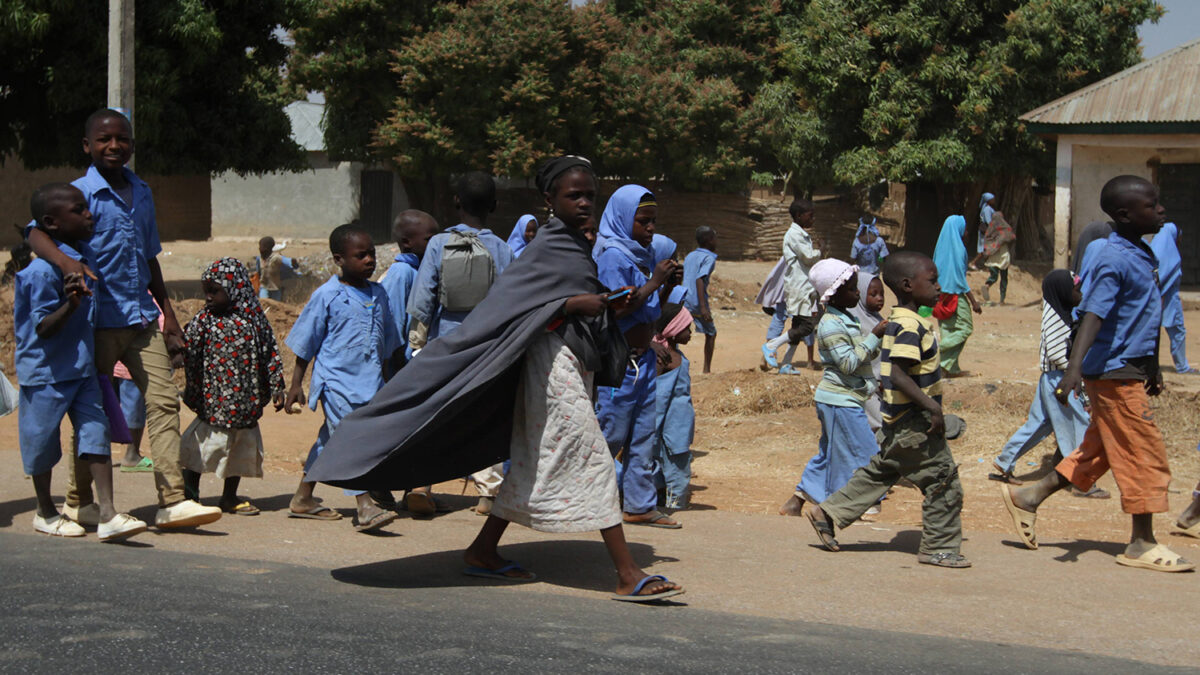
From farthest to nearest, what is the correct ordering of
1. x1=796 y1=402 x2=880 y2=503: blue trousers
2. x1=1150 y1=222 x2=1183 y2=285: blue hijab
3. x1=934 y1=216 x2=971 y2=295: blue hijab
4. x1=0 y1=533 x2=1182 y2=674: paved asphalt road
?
1. x1=934 y1=216 x2=971 y2=295: blue hijab
2. x1=1150 y1=222 x2=1183 y2=285: blue hijab
3. x1=796 y1=402 x2=880 y2=503: blue trousers
4. x1=0 y1=533 x2=1182 y2=674: paved asphalt road

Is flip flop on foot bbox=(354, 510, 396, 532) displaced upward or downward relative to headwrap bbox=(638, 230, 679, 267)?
downward

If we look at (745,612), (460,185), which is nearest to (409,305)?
(460,185)

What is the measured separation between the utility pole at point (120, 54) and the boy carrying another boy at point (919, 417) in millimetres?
9499

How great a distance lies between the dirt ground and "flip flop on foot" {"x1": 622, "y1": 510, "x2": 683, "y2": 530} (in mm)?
1074

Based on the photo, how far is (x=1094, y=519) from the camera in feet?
24.4

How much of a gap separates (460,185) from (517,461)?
2.20 metres

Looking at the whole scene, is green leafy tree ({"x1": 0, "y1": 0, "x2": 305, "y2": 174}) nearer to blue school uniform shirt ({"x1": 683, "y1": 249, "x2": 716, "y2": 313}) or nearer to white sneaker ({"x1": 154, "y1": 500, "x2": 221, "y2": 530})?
blue school uniform shirt ({"x1": 683, "y1": 249, "x2": 716, "y2": 313})

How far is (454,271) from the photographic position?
21.1ft

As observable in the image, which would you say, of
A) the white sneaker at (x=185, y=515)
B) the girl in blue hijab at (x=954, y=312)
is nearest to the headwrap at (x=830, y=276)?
the white sneaker at (x=185, y=515)

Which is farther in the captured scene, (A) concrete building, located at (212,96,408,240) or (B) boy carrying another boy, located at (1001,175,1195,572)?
(A) concrete building, located at (212,96,408,240)

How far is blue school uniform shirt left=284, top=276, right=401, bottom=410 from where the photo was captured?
20.9 feet

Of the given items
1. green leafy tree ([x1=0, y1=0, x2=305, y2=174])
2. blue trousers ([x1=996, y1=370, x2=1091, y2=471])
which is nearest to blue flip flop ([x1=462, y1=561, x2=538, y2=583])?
blue trousers ([x1=996, y1=370, x2=1091, y2=471])

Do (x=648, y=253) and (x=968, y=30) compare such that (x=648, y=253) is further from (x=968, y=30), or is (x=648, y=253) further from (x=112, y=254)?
(x=968, y=30)

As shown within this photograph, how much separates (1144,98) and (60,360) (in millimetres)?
19744
